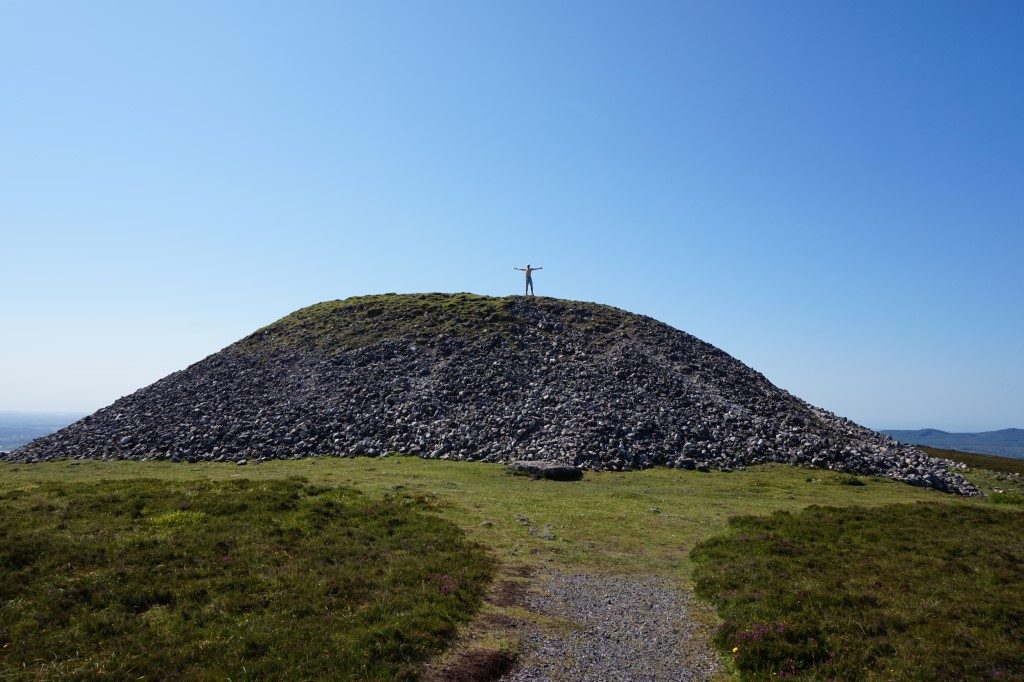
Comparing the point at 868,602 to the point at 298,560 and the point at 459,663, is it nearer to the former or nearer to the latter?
the point at 459,663

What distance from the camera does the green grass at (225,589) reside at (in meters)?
12.4

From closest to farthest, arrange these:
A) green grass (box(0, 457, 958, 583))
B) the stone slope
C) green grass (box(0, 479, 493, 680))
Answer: green grass (box(0, 479, 493, 680)) → green grass (box(0, 457, 958, 583)) → the stone slope

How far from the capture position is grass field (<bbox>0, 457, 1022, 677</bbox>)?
74.6ft

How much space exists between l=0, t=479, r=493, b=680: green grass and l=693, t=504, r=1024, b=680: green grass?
773 cm

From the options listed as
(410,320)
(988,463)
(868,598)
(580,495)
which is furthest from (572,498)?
(988,463)

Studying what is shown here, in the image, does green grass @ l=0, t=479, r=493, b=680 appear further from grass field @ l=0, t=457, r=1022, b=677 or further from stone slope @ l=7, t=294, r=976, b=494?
stone slope @ l=7, t=294, r=976, b=494

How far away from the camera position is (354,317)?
69.9 metres

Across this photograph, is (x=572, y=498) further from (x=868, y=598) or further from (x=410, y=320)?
(x=410, y=320)

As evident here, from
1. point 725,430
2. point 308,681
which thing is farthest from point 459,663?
point 725,430

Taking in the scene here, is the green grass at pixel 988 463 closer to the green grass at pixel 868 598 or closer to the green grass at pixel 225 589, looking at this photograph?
the green grass at pixel 868 598

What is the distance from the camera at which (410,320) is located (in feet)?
220

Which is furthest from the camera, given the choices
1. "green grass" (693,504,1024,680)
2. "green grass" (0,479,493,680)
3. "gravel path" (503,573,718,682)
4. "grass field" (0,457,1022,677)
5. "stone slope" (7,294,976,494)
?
"stone slope" (7,294,976,494)

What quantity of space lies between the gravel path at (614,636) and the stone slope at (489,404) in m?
22.8

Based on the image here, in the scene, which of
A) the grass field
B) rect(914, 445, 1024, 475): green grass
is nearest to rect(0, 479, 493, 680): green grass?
the grass field
